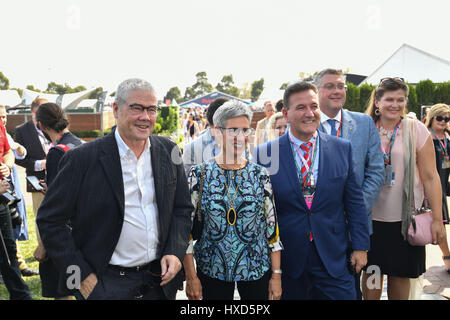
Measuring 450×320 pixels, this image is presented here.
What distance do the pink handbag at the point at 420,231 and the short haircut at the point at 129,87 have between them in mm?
2477

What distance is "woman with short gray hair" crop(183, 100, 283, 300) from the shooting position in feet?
8.04

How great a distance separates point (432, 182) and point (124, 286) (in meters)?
2.71

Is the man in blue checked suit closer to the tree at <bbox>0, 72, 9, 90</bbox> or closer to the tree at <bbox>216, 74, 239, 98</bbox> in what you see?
the tree at <bbox>0, 72, 9, 90</bbox>

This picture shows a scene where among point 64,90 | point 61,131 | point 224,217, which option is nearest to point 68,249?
point 224,217

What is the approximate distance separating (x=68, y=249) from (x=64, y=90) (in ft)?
383

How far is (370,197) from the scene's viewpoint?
120 inches

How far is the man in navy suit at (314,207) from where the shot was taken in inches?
102

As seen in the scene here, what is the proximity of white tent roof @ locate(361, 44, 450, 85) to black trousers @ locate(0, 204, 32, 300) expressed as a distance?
31.6m

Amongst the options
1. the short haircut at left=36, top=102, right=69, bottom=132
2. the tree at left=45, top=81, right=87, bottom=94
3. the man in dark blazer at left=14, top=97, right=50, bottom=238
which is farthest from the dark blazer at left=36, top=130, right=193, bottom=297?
the tree at left=45, top=81, right=87, bottom=94

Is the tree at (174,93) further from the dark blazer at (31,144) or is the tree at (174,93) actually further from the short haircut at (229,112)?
the short haircut at (229,112)

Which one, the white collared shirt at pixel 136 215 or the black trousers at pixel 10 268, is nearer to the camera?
the white collared shirt at pixel 136 215

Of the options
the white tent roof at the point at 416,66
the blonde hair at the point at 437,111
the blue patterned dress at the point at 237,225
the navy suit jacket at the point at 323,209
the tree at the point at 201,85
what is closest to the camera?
the blue patterned dress at the point at 237,225

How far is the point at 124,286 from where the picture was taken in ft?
7.18

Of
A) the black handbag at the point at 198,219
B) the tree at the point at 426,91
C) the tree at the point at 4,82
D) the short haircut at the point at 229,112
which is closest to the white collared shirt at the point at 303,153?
the short haircut at the point at 229,112
